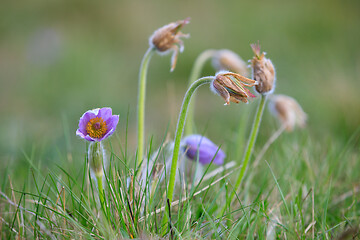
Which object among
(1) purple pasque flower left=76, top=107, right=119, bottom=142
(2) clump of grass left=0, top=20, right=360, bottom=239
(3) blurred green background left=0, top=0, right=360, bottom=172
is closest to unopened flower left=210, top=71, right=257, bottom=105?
(2) clump of grass left=0, top=20, right=360, bottom=239

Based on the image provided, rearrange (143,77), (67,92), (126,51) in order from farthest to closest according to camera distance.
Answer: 1. (126,51)
2. (67,92)
3. (143,77)

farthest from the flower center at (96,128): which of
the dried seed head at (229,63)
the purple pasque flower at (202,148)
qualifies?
the dried seed head at (229,63)

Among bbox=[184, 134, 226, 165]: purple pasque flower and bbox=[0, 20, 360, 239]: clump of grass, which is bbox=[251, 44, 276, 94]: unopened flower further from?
bbox=[184, 134, 226, 165]: purple pasque flower

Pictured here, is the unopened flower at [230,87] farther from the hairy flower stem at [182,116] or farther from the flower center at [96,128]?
the flower center at [96,128]

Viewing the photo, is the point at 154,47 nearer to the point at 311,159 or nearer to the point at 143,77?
the point at 143,77

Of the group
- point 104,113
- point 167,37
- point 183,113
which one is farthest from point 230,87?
point 167,37

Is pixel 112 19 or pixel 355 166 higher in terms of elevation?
pixel 112 19

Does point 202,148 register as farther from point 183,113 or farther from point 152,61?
point 152,61

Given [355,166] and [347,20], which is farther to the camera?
[347,20]

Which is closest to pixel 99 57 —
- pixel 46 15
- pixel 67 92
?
pixel 67 92
